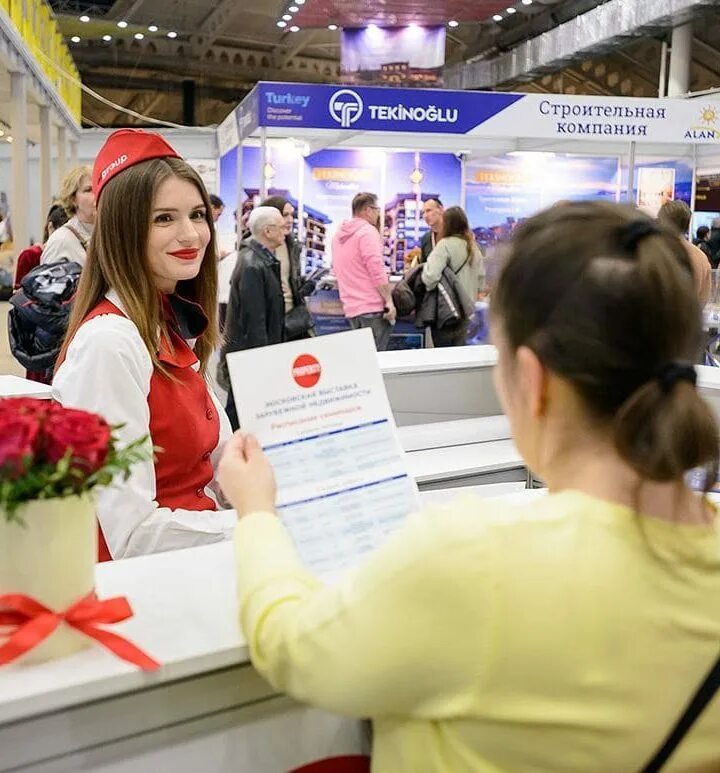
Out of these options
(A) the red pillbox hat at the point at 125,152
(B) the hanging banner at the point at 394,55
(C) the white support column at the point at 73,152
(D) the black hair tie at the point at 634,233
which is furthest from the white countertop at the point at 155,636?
(C) the white support column at the point at 73,152

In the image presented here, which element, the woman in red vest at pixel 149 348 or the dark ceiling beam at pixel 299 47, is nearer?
the woman in red vest at pixel 149 348

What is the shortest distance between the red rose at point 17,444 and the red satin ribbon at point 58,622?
161mm

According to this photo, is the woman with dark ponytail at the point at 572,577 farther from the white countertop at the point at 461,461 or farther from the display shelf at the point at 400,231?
the display shelf at the point at 400,231

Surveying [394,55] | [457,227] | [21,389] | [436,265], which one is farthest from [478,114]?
[394,55]

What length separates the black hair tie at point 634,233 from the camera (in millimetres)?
867

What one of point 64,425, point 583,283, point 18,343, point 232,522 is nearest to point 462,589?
point 583,283

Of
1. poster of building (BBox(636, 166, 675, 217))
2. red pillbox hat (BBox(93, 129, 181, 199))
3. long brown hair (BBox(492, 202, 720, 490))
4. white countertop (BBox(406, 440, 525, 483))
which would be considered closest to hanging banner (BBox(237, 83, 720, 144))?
poster of building (BBox(636, 166, 675, 217))

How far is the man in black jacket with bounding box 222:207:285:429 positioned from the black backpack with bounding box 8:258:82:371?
4.75ft

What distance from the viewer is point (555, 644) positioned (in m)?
0.84

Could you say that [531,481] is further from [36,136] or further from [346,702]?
[36,136]

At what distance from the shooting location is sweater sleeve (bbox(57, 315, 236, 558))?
1.64 metres

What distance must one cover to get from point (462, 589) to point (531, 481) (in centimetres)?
232

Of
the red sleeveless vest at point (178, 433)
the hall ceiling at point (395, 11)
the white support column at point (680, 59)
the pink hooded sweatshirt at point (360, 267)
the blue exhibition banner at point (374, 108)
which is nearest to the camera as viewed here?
the red sleeveless vest at point (178, 433)

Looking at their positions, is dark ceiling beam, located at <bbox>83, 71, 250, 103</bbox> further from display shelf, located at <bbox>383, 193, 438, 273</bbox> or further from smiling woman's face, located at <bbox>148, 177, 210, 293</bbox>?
smiling woman's face, located at <bbox>148, 177, 210, 293</bbox>
